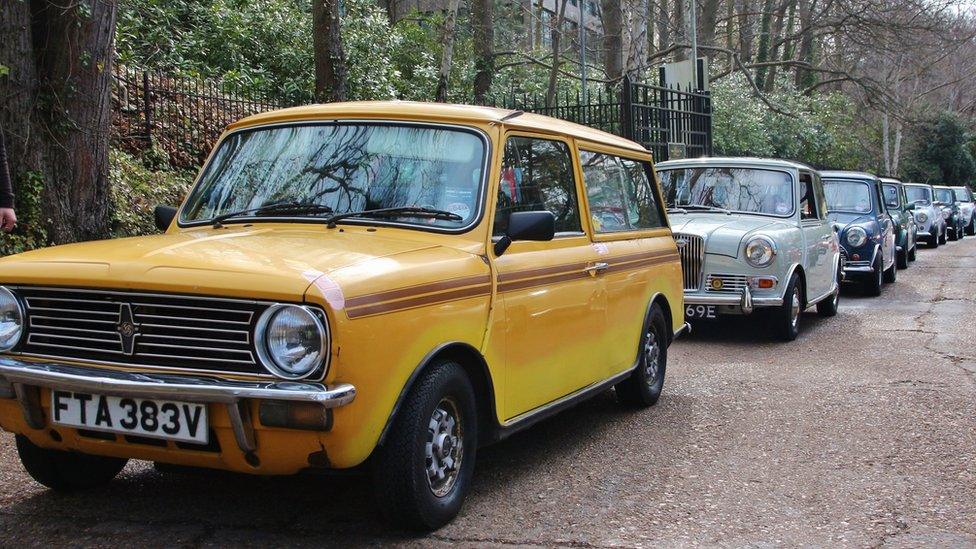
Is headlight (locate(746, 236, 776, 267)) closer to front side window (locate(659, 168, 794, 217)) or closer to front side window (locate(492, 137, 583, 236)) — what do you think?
front side window (locate(659, 168, 794, 217))

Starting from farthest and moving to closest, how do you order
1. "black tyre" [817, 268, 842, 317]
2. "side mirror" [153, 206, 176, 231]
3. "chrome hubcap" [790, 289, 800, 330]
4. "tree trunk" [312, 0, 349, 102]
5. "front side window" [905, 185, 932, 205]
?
"front side window" [905, 185, 932, 205]
"tree trunk" [312, 0, 349, 102]
"black tyre" [817, 268, 842, 317]
"chrome hubcap" [790, 289, 800, 330]
"side mirror" [153, 206, 176, 231]

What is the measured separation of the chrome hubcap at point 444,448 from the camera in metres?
4.23

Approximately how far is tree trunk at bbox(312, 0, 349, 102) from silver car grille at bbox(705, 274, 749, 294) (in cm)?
616

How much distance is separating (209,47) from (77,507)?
50.9ft

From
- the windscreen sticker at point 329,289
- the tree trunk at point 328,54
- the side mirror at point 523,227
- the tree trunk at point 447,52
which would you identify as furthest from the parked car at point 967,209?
the windscreen sticker at point 329,289

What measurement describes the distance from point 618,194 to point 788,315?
4.49 m

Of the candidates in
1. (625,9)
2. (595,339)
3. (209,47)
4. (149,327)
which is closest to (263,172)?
(149,327)

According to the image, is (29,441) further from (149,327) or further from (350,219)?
(350,219)

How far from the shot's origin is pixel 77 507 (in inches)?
179

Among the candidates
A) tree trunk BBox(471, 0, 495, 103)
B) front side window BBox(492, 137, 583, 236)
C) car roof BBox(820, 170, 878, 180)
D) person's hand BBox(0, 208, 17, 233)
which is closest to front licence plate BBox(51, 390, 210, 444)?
front side window BBox(492, 137, 583, 236)

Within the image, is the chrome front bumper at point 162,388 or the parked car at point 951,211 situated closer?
the chrome front bumper at point 162,388

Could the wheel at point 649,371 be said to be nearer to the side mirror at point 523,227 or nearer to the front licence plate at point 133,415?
the side mirror at point 523,227

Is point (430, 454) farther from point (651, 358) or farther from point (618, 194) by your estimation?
point (651, 358)

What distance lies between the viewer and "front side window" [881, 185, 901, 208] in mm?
20438
